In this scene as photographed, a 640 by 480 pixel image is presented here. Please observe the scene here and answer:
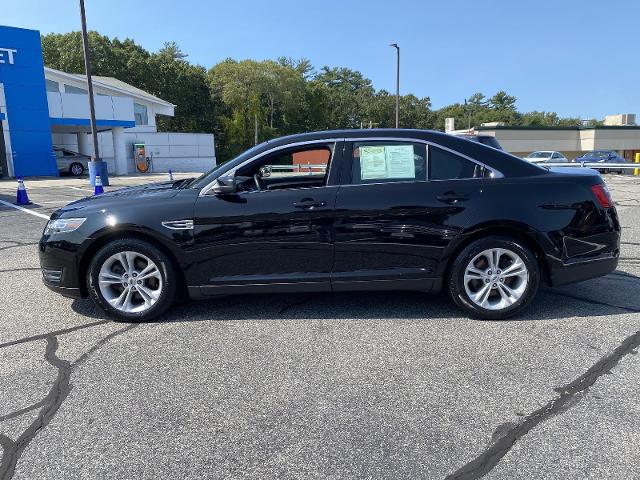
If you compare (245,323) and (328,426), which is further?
(245,323)

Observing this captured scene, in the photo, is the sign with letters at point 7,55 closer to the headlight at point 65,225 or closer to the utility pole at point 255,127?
the headlight at point 65,225

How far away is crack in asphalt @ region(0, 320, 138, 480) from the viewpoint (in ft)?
8.07

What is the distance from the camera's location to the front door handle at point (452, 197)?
4.08 m

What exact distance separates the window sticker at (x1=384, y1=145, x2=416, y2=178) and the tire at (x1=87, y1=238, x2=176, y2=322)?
6.83 feet

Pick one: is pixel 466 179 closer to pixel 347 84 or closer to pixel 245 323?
pixel 245 323

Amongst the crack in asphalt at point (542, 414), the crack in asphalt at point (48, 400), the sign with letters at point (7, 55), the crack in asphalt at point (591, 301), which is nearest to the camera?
the crack in asphalt at point (542, 414)

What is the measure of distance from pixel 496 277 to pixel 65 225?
12.3 ft

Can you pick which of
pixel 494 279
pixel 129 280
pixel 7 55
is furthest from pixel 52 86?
pixel 494 279

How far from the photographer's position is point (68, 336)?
13.1ft

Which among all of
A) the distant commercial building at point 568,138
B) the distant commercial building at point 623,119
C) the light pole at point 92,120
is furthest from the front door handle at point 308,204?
the distant commercial building at point 623,119

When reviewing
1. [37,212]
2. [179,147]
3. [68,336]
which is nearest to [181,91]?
[179,147]

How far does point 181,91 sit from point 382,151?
54550 millimetres

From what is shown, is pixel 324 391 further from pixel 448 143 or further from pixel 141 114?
pixel 141 114

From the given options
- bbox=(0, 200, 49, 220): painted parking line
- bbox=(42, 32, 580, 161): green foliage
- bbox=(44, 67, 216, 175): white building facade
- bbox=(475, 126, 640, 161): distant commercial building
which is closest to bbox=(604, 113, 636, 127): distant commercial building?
bbox=(475, 126, 640, 161): distant commercial building
